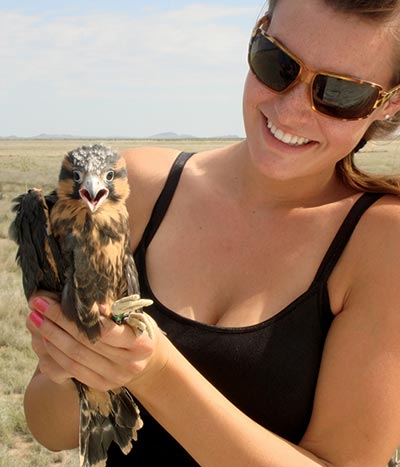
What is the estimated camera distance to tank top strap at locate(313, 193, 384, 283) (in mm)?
2414

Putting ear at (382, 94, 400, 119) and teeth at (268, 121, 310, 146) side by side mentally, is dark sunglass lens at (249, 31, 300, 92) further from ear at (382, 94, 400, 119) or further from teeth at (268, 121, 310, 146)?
ear at (382, 94, 400, 119)

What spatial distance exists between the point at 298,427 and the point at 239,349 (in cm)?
39

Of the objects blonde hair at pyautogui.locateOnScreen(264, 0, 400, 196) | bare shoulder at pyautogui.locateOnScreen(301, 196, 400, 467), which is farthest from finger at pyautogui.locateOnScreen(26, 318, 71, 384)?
blonde hair at pyautogui.locateOnScreen(264, 0, 400, 196)

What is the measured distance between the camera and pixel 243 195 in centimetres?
288

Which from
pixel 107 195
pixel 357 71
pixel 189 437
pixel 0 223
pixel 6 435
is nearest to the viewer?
pixel 189 437

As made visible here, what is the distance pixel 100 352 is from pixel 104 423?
2.24 feet

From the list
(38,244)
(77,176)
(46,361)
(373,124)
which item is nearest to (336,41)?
(373,124)

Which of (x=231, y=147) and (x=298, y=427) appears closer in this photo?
(x=298, y=427)

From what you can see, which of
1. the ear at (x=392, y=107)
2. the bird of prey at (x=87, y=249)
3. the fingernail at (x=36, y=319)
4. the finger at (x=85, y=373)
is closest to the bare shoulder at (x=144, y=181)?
the bird of prey at (x=87, y=249)

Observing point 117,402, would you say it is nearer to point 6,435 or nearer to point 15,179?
point 6,435

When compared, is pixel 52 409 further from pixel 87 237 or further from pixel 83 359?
pixel 87 237

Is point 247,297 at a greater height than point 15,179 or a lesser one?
greater

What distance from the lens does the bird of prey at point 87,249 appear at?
237cm

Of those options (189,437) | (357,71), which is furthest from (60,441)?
(357,71)
